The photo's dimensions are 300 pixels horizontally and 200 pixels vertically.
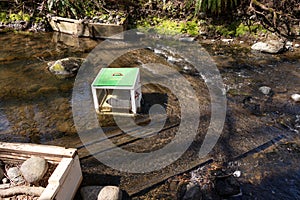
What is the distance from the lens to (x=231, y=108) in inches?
224

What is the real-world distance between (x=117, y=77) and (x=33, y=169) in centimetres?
243

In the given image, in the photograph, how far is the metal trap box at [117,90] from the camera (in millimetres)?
4984

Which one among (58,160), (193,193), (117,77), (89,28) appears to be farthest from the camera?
(89,28)

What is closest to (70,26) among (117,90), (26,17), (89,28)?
(89,28)

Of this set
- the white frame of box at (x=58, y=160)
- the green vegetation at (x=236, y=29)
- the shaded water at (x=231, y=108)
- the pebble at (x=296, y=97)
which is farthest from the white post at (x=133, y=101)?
the green vegetation at (x=236, y=29)

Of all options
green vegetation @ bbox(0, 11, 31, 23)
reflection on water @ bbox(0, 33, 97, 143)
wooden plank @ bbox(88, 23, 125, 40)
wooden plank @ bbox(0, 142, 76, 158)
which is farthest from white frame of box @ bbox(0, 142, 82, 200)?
green vegetation @ bbox(0, 11, 31, 23)

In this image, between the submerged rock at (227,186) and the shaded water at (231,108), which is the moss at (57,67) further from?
the submerged rock at (227,186)

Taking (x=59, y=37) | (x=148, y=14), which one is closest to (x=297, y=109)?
(x=148, y=14)

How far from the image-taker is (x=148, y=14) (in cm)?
1060

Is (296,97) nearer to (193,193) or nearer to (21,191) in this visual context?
(193,193)

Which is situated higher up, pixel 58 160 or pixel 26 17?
pixel 26 17

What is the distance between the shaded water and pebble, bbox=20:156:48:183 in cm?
93

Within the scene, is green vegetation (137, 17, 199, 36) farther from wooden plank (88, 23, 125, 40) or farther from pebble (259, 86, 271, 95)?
pebble (259, 86, 271, 95)

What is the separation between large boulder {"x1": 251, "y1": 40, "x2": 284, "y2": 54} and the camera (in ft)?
26.5
